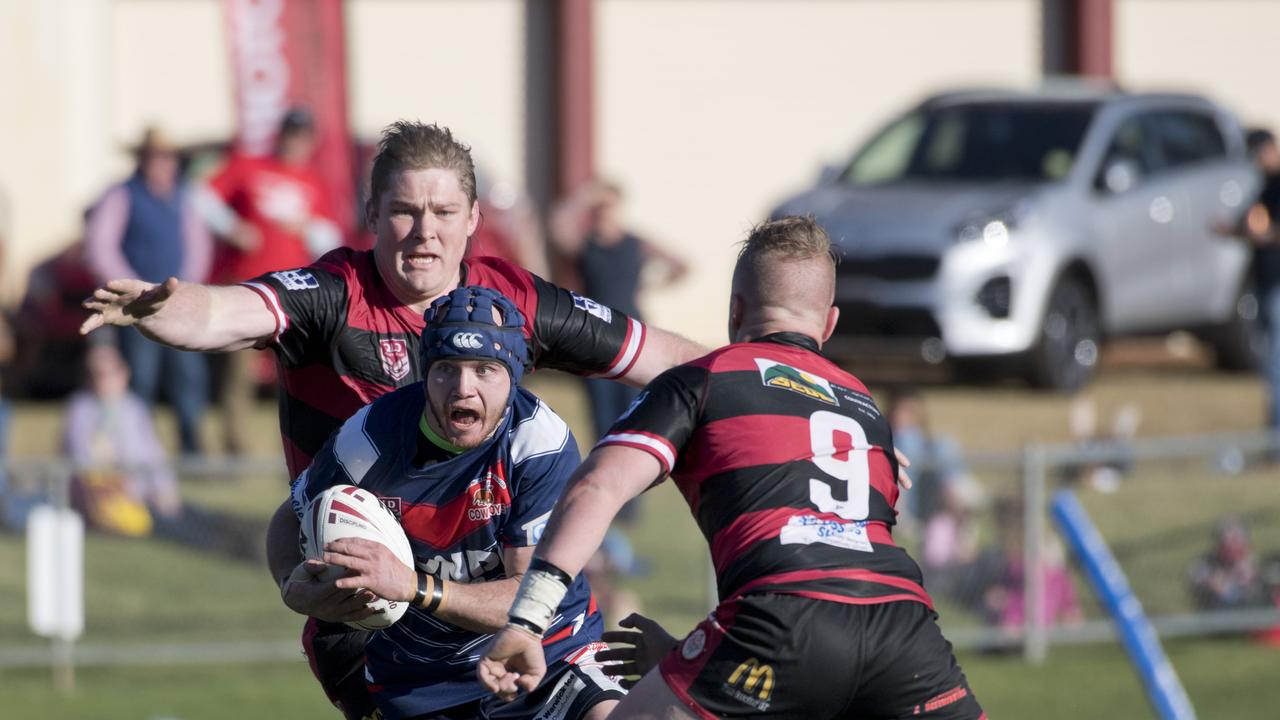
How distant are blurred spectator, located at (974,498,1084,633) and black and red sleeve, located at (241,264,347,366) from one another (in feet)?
20.3

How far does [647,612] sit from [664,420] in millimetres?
6326

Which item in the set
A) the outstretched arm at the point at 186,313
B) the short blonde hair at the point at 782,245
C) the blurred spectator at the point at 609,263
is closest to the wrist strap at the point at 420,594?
the outstretched arm at the point at 186,313

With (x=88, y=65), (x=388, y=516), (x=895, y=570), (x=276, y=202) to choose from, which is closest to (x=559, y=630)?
(x=388, y=516)

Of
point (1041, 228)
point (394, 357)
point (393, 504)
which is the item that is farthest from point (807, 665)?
point (1041, 228)

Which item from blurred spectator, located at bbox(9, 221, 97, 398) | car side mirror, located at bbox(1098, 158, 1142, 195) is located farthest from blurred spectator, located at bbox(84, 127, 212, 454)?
car side mirror, located at bbox(1098, 158, 1142, 195)

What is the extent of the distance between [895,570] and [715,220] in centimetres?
1573

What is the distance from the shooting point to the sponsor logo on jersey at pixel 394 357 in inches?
206

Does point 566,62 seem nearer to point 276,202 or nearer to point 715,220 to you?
point 715,220

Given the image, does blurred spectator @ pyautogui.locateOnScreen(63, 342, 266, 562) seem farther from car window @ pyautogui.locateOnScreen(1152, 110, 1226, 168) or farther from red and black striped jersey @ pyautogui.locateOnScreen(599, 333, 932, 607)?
car window @ pyautogui.locateOnScreen(1152, 110, 1226, 168)

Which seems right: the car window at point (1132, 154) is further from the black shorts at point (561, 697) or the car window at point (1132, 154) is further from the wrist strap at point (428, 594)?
the wrist strap at point (428, 594)

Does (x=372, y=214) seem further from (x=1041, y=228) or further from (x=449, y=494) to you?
(x=1041, y=228)

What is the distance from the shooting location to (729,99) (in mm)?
20172

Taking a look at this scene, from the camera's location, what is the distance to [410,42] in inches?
773

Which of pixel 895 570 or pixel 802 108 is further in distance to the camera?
pixel 802 108
